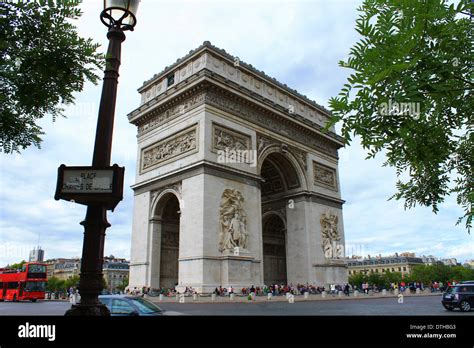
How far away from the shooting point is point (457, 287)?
1667 centimetres

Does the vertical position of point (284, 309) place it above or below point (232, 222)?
below

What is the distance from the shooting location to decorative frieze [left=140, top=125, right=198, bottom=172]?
28266 mm

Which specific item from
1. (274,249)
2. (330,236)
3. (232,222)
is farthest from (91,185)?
(274,249)

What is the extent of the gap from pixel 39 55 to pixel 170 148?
2503 cm

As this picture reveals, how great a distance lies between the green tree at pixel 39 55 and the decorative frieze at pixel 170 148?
22.1 m

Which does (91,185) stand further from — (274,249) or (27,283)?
(274,249)

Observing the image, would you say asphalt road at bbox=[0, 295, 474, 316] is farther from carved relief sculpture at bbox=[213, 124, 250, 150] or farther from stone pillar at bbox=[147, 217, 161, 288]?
carved relief sculpture at bbox=[213, 124, 250, 150]

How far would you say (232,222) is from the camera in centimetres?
2700

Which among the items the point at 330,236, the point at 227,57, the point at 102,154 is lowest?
the point at 102,154

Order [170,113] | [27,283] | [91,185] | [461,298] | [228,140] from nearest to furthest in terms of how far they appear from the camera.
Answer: [91,185], [461,298], [228,140], [170,113], [27,283]

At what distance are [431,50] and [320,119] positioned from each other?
1401 inches

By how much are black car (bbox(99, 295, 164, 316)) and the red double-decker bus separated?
95.0 feet

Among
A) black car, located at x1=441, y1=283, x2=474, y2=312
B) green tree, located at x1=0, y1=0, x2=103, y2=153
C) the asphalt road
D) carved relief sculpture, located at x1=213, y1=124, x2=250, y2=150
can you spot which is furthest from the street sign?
carved relief sculpture, located at x1=213, y1=124, x2=250, y2=150
